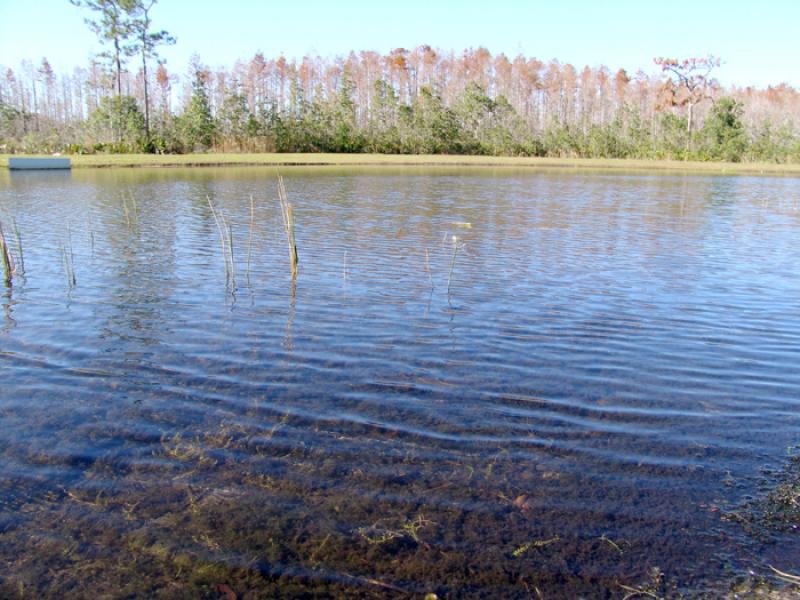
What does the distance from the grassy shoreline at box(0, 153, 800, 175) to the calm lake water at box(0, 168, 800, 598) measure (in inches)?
1237

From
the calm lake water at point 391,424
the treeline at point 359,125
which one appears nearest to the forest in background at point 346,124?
the treeline at point 359,125

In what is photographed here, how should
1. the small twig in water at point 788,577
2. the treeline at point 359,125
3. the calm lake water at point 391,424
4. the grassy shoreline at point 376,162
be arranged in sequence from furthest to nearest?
the treeline at point 359,125, the grassy shoreline at point 376,162, the calm lake water at point 391,424, the small twig in water at point 788,577

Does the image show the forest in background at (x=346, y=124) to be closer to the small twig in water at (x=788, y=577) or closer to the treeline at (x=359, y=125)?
the treeline at (x=359, y=125)

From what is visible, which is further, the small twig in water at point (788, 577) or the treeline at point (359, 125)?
the treeline at point (359, 125)

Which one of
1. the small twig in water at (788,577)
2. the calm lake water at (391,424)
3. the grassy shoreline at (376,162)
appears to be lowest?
the small twig in water at (788,577)

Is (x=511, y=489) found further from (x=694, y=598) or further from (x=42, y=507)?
(x=42, y=507)

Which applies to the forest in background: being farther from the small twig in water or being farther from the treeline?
the small twig in water

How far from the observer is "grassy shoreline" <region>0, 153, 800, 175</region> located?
41031 millimetres

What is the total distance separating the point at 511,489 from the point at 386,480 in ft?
2.78

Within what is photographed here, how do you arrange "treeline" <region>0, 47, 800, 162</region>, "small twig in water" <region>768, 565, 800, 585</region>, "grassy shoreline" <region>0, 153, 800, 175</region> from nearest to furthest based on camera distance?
"small twig in water" <region>768, 565, 800, 585</region> → "grassy shoreline" <region>0, 153, 800, 175</region> → "treeline" <region>0, 47, 800, 162</region>

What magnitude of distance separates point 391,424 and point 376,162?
145 ft

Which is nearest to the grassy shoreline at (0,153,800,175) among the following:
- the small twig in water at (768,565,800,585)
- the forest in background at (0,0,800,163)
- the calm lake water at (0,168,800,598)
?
the forest in background at (0,0,800,163)

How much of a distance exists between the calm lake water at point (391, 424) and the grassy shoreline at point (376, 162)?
1237 inches

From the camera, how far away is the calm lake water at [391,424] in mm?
3566
